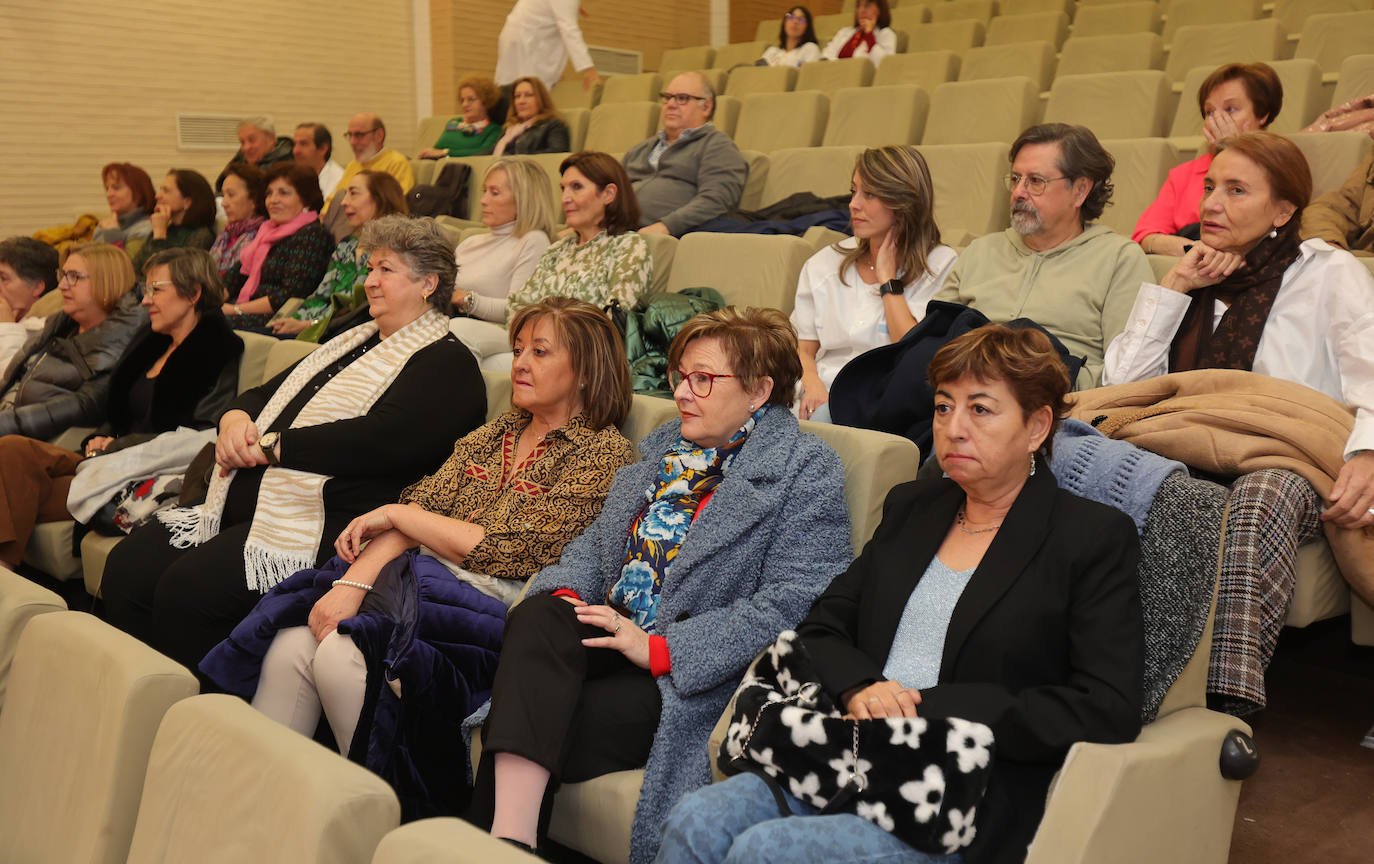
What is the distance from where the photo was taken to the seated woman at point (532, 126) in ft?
18.9

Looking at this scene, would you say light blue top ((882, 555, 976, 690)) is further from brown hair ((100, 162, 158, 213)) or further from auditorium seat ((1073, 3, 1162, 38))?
brown hair ((100, 162, 158, 213))

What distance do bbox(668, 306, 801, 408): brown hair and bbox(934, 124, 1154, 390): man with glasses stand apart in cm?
59

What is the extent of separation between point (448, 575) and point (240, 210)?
3724mm

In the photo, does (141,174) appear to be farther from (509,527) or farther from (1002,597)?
(1002,597)

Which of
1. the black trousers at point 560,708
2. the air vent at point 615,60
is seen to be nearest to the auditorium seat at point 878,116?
the black trousers at point 560,708

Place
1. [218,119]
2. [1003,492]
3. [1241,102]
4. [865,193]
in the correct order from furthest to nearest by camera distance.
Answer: [218,119] → [1241,102] → [865,193] → [1003,492]

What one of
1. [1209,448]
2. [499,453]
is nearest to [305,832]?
[499,453]

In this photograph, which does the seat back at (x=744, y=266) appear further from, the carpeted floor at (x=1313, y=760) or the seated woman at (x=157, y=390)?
the carpeted floor at (x=1313, y=760)

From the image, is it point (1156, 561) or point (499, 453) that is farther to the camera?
point (499, 453)

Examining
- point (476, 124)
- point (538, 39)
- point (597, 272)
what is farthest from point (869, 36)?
point (597, 272)

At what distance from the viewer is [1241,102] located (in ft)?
10.7

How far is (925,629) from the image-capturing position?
5.58 feet

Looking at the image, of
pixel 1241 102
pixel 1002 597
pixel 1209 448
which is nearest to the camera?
pixel 1002 597

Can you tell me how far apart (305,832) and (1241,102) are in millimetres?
3232
